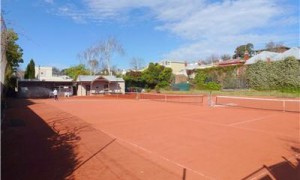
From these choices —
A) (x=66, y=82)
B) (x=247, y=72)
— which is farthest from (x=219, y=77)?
(x=66, y=82)

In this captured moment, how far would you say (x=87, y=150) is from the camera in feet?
28.1

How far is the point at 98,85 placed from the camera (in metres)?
48.4

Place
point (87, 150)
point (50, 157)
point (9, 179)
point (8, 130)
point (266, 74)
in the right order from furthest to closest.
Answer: point (266, 74) → point (8, 130) → point (87, 150) → point (50, 157) → point (9, 179)

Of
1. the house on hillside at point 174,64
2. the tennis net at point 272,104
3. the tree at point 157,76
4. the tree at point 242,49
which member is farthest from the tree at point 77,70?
the tree at point 242,49

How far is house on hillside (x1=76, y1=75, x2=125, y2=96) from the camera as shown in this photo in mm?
47000

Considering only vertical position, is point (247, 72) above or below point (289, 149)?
above

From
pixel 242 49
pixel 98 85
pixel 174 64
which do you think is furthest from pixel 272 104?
pixel 242 49

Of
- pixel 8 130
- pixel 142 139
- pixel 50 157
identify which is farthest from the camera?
pixel 8 130

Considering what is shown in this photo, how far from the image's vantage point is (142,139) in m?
10.3

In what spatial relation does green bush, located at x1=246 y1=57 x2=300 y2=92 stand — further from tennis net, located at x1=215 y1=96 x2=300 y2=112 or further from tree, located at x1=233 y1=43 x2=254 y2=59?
tree, located at x1=233 y1=43 x2=254 y2=59

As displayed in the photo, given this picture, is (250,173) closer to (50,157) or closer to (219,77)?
(50,157)

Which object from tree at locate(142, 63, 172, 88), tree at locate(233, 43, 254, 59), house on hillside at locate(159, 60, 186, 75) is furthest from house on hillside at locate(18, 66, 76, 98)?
tree at locate(233, 43, 254, 59)

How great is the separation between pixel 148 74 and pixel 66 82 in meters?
14.9

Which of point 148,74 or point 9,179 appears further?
point 148,74
